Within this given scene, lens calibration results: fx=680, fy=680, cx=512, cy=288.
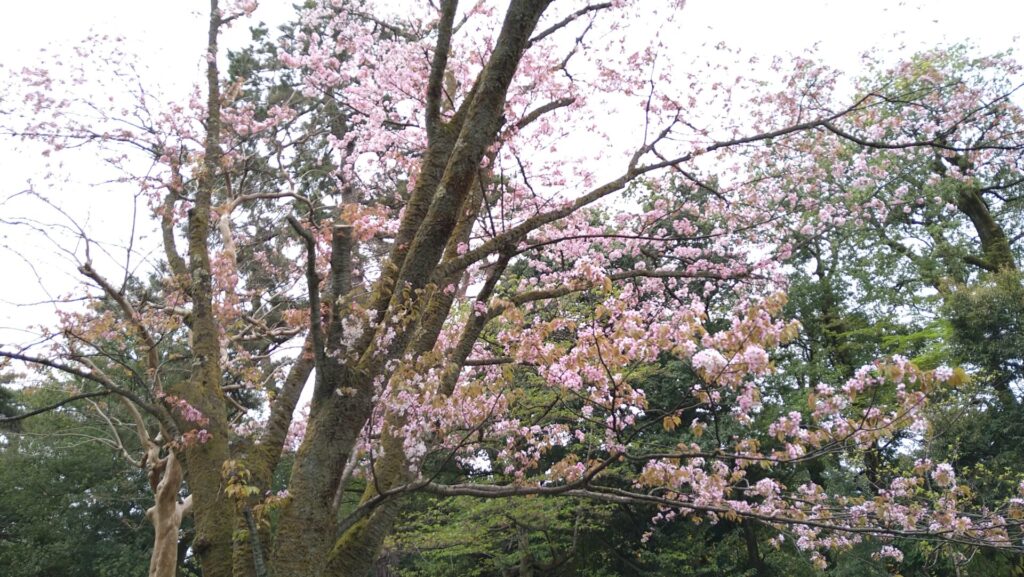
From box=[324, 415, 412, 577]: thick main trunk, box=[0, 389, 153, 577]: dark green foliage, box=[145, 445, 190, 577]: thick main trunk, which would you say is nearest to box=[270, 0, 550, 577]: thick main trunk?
box=[324, 415, 412, 577]: thick main trunk

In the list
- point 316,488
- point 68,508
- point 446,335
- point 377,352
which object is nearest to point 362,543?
point 316,488

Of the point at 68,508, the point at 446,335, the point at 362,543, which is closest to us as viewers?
the point at 362,543

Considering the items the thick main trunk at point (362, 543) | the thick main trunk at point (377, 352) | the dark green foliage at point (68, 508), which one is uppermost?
the dark green foliage at point (68, 508)

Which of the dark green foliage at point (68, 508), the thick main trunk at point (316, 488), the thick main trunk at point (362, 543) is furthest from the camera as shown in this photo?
the dark green foliage at point (68, 508)

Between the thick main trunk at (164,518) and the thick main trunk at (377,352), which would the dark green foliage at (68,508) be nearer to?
the thick main trunk at (164,518)

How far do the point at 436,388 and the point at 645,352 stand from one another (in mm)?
1330

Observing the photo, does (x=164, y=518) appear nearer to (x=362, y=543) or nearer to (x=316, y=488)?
(x=362, y=543)

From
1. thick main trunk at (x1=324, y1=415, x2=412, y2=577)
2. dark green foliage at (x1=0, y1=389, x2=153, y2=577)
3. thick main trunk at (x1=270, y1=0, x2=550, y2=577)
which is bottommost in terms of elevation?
thick main trunk at (x1=324, y1=415, x2=412, y2=577)

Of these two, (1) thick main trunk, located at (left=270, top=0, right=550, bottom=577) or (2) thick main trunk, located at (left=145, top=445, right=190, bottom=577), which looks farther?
(2) thick main trunk, located at (left=145, top=445, right=190, bottom=577)

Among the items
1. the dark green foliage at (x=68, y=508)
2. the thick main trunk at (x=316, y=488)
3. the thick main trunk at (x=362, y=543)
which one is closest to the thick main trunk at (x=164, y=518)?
the thick main trunk at (x=362, y=543)

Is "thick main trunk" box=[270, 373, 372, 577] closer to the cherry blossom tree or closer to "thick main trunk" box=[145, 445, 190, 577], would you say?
the cherry blossom tree

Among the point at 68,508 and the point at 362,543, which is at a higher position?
the point at 68,508

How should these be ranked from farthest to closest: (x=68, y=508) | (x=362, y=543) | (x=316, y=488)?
(x=68, y=508) < (x=362, y=543) < (x=316, y=488)

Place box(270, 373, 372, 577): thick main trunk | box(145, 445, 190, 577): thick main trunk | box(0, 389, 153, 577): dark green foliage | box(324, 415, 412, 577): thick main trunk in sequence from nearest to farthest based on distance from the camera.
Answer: box(270, 373, 372, 577): thick main trunk, box(324, 415, 412, 577): thick main trunk, box(145, 445, 190, 577): thick main trunk, box(0, 389, 153, 577): dark green foliage
